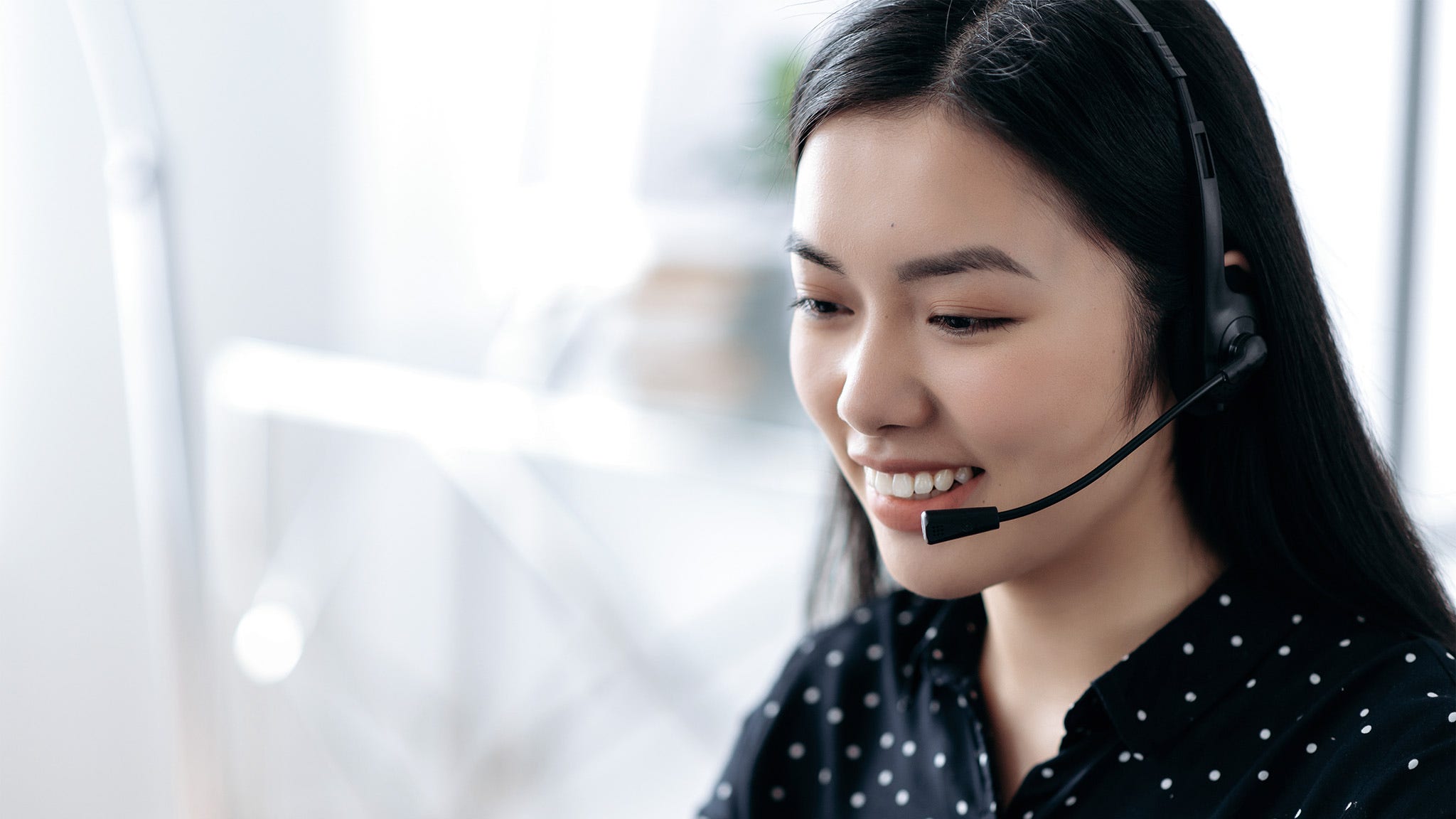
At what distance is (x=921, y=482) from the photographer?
829 millimetres

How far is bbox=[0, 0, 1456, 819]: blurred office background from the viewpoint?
1684 mm

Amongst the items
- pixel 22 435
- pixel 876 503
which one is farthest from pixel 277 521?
pixel 876 503

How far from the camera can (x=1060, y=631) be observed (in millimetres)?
891

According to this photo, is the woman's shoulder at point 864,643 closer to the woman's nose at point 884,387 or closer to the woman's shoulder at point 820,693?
the woman's shoulder at point 820,693

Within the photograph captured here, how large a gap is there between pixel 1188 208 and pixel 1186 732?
1.10 ft

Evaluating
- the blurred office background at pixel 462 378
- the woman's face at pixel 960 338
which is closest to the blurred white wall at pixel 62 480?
the blurred office background at pixel 462 378

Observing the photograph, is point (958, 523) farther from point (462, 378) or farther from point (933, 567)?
point (462, 378)

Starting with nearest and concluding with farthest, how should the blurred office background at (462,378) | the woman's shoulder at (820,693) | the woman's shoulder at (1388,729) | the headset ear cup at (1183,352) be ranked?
1. the woman's shoulder at (1388,729)
2. the headset ear cup at (1183,352)
3. the woman's shoulder at (820,693)
4. the blurred office background at (462,378)

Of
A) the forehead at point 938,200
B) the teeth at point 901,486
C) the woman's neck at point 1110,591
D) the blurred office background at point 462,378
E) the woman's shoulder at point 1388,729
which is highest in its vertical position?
the blurred office background at point 462,378

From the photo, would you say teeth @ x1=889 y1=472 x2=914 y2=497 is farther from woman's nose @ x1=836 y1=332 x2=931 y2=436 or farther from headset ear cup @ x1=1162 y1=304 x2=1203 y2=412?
headset ear cup @ x1=1162 y1=304 x2=1203 y2=412

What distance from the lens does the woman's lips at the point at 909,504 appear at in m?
0.82

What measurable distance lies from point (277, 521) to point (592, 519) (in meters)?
0.61

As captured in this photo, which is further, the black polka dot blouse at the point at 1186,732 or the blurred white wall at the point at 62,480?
the blurred white wall at the point at 62,480

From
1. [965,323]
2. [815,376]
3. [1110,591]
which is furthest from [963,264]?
[1110,591]
